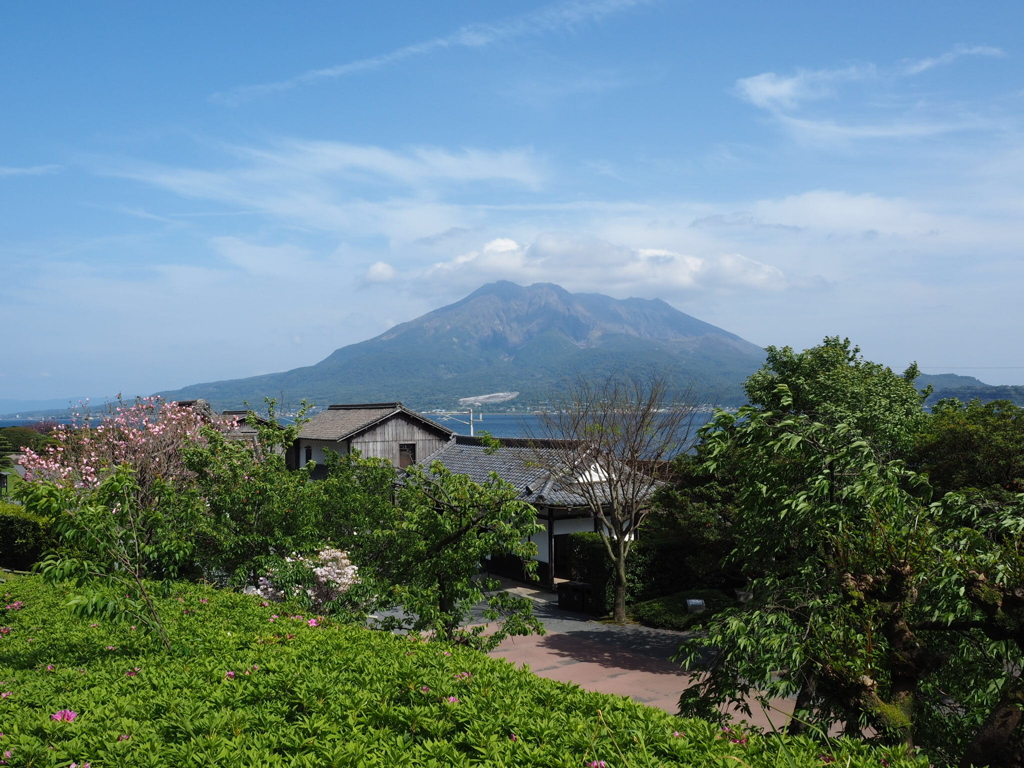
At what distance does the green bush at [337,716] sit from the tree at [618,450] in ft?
50.4

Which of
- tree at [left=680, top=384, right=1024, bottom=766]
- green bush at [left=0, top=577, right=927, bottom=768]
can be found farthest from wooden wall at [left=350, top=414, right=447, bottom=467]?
tree at [left=680, top=384, right=1024, bottom=766]

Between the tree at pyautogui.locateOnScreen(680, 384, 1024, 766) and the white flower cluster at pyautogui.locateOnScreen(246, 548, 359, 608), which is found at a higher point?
Answer: the tree at pyautogui.locateOnScreen(680, 384, 1024, 766)

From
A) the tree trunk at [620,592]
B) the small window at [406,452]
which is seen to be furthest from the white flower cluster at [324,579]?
the small window at [406,452]

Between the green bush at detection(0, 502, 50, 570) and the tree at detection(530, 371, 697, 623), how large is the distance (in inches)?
635

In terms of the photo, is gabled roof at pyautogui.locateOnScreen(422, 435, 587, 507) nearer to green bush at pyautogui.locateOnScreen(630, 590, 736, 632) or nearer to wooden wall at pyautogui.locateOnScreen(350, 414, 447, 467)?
green bush at pyautogui.locateOnScreen(630, 590, 736, 632)

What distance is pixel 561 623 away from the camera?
20.8 metres

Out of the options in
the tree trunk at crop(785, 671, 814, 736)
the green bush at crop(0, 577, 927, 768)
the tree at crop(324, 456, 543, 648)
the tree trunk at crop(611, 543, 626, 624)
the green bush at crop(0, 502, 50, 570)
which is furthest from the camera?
the green bush at crop(0, 502, 50, 570)

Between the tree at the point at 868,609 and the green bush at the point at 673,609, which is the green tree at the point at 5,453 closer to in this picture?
the green bush at the point at 673,609

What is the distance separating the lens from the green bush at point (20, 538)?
22.8 metres

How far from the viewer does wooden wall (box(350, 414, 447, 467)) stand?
3984 centimetres

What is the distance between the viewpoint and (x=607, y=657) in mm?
17234

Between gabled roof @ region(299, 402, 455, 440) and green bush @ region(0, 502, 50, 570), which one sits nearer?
green bush @ region(0, 502, 50, 570)

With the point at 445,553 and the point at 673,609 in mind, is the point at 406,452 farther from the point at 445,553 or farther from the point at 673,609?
the point at 445,553

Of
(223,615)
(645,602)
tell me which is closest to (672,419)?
(645,602)
